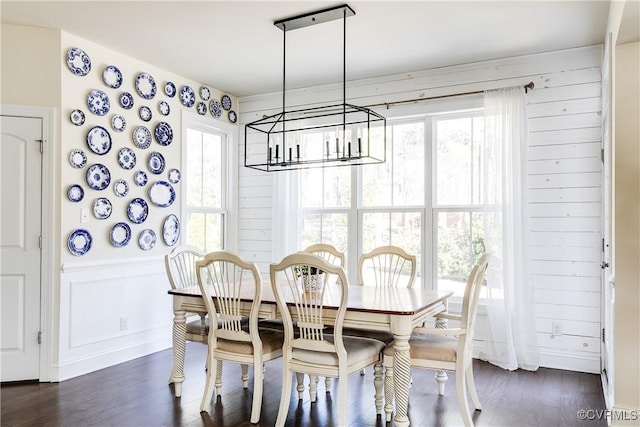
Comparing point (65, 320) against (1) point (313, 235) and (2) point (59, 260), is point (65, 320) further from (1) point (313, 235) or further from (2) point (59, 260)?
(1) point (313, 235)

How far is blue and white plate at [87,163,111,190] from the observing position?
3.92 m

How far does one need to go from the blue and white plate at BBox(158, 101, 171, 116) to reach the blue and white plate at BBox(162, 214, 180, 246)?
0.99 m

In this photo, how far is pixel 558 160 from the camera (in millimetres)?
4004

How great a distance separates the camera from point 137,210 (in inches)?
171

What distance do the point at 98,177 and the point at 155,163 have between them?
2.11ft

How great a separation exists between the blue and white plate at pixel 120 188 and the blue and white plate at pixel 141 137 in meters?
0.38

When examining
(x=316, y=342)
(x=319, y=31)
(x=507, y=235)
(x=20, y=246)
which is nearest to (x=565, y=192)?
(x=507, y=235)

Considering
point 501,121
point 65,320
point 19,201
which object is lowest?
point 65,320

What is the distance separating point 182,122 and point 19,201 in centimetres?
171

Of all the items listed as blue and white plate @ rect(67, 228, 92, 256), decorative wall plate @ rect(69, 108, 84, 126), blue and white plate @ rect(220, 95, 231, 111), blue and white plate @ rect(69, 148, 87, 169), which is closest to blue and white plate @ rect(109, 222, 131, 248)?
blue and white plate @ rect(67, 228, 92, 256)

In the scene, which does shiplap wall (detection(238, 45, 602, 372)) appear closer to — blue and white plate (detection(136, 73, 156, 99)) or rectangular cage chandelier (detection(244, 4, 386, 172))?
rectangular cage chandelier (detection(244, 4, 386, 172))

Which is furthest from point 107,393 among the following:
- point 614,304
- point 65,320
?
point 614,304

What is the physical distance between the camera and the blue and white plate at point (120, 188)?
415 centimetres

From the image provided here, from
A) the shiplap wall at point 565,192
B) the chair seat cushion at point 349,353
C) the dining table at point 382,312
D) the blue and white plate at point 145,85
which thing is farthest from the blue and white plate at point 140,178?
the shiplap wall at point 565,192
